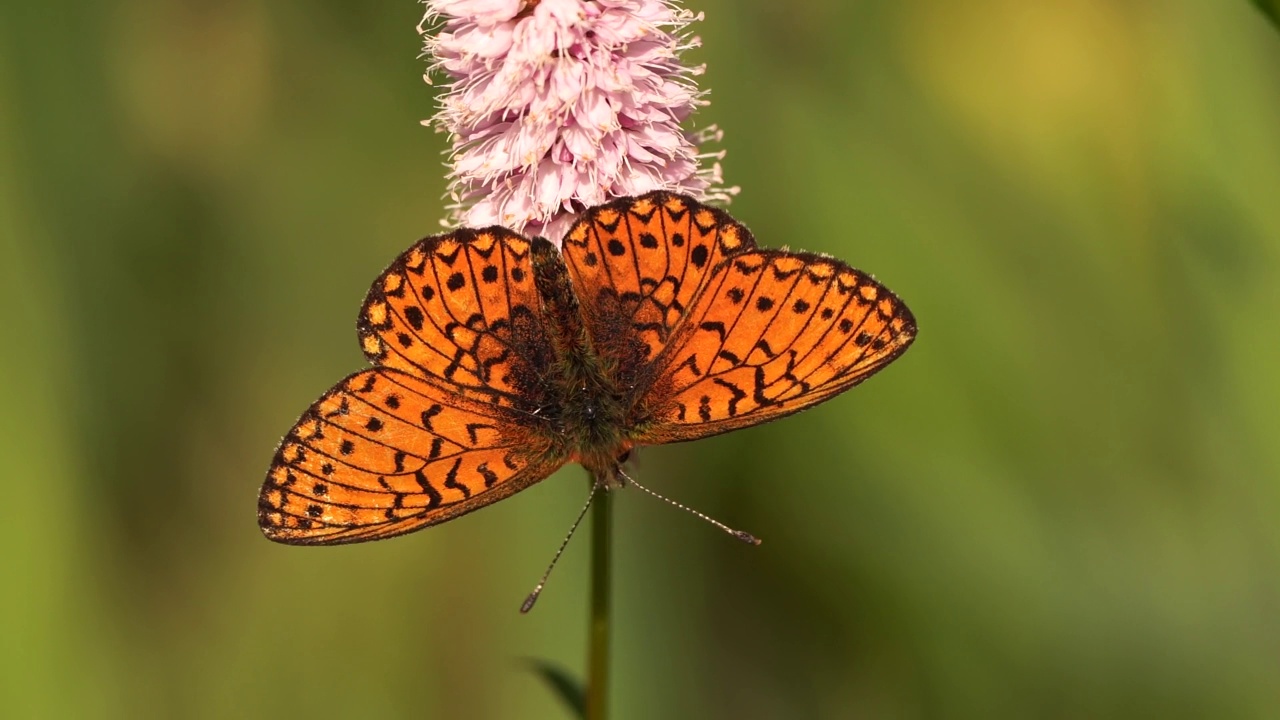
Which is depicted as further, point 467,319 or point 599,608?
point 467,319

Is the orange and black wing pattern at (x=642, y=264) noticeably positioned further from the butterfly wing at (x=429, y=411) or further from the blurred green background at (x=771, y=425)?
the blurred green background at (x=771, y=425)

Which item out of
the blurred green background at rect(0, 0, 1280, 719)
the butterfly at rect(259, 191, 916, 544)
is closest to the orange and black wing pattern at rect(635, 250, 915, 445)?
the butterfly at rect(259, 191, 916, 544)

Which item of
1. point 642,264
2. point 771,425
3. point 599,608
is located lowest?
point 599,608

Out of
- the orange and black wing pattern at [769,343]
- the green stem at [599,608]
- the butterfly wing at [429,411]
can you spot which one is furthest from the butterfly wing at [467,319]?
the green stem at [599,608]

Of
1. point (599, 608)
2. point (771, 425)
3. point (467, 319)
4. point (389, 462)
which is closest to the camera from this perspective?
point (599, 608)

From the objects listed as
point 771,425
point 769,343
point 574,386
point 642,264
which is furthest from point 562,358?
point 771,425

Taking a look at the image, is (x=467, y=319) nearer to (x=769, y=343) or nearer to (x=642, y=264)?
(x=642, y=264)
